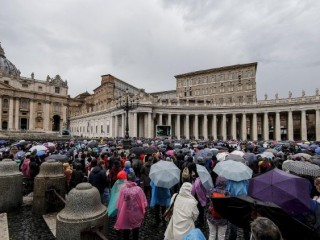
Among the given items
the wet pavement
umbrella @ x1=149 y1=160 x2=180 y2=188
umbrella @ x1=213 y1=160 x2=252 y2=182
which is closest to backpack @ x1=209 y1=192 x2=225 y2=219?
umbrella @ x1=213 y1=160 x2=252 y2=182

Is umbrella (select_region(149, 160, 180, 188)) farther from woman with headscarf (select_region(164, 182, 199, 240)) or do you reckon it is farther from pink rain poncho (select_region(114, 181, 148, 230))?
woman with headscarf (select_region(164, 182, 199, 240))

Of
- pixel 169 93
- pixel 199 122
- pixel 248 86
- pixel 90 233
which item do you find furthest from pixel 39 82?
pixel 90 233

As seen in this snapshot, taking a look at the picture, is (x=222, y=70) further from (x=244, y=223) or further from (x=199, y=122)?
(x=244, y=223)

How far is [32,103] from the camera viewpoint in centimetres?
7631

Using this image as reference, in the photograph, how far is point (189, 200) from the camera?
441 cm

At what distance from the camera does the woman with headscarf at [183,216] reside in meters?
4.33

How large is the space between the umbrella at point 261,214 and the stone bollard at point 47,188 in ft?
16.8

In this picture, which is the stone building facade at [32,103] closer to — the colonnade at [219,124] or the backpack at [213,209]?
the colonnade at [219,124]

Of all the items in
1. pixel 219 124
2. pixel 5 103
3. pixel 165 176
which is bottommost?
pixel 165 176

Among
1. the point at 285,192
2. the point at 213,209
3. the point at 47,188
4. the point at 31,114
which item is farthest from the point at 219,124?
the point at 31,114

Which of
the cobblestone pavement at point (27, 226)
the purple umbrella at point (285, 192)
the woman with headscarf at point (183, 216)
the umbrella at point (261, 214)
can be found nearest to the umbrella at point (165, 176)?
the woman with headscarf at point (183, 216)

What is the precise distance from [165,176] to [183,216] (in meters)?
1.94

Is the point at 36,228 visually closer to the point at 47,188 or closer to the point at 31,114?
the point at 47,188

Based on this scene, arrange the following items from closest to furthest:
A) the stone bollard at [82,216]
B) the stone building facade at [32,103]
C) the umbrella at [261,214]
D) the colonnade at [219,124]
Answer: the umbrella at [261,214] < the stone bollard at [82,216] < the colonnade at [219,124] < the stone building facade at [32,103]
